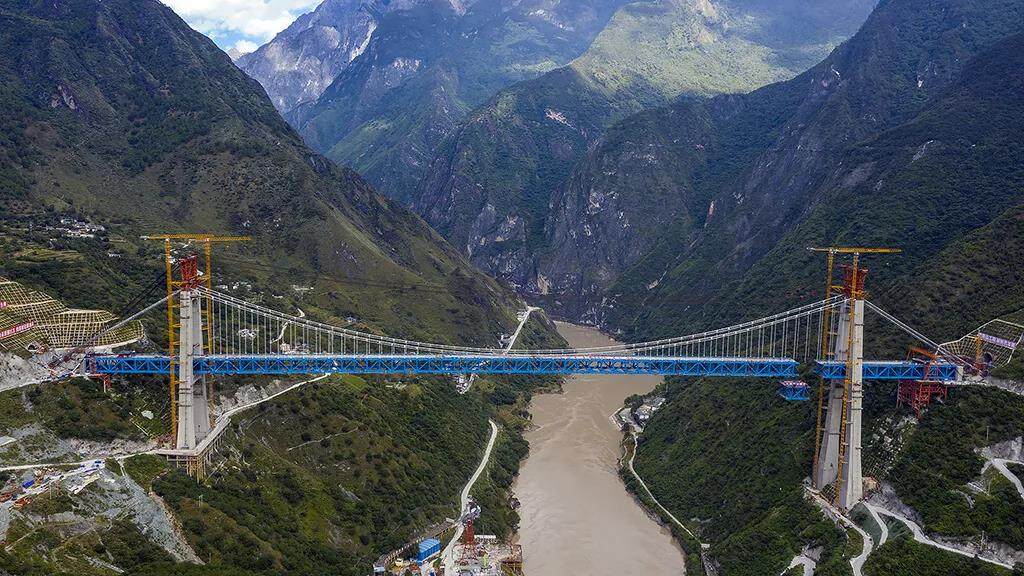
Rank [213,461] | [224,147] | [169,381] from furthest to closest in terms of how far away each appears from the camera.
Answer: [224,147], [169,381], [213,461]

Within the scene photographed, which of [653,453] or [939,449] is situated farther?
[653,453]

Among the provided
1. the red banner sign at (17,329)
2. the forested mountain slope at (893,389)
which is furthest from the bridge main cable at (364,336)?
the red banner sign at (17,329)

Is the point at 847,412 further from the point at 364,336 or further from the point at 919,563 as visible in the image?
the point at 364,336

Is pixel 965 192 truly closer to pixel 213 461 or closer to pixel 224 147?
pixel 213 461

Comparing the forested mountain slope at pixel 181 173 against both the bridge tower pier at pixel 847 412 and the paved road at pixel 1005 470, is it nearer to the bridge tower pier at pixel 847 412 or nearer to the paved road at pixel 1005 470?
the bridge tower pier at pixel 847 412

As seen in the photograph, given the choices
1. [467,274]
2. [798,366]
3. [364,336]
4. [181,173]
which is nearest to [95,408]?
[364,336]

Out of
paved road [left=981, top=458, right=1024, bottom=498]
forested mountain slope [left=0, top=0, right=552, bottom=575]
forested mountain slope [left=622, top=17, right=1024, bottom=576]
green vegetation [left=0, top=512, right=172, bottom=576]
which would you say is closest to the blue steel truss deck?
forested mountain slope [left=0, top=0, right=552, bottom=575]

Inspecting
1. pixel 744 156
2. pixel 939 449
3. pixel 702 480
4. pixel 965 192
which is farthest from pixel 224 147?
pixel 744 156

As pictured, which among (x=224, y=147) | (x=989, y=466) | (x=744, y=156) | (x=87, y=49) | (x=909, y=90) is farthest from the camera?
(x=744, y=156)
